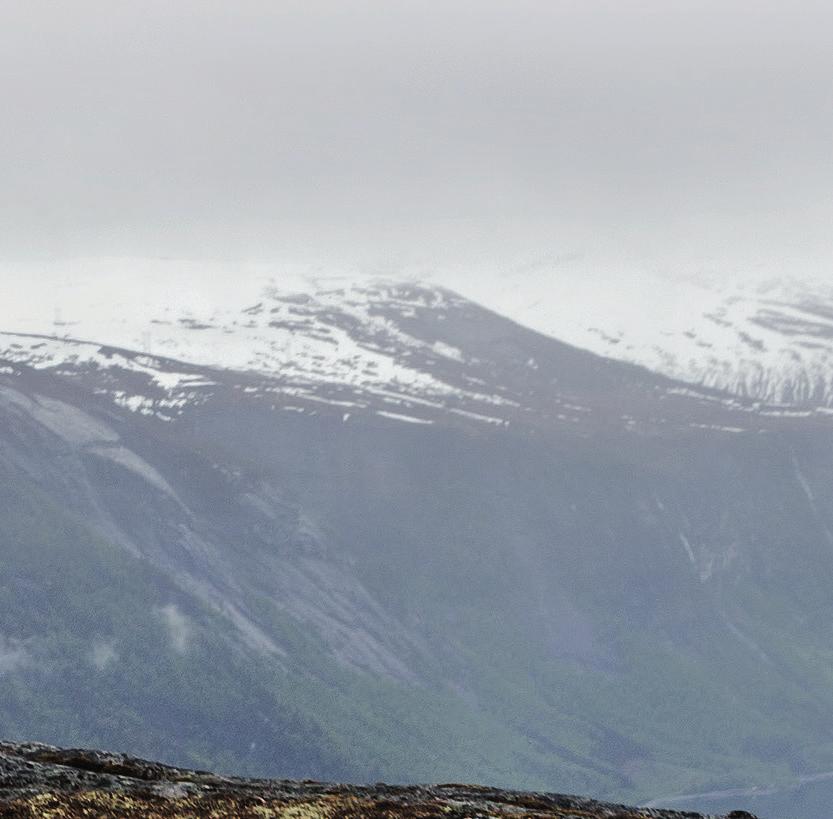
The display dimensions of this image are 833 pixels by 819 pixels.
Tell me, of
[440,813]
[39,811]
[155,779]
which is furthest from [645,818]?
[39,811]

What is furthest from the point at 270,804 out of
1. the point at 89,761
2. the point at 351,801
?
the point at 89,761

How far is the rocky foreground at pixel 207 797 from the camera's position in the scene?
67188 mm

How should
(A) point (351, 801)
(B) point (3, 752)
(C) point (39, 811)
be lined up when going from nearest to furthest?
(C) point (39, 811), (A) point (351, 801), (B) point (3, 752)

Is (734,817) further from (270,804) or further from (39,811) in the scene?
(39,811)

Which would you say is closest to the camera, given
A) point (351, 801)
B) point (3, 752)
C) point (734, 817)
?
point (351, 801)

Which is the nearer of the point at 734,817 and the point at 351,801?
the point at 351,801

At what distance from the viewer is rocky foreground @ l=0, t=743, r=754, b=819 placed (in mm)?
67188

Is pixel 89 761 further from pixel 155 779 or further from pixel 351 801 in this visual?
pixel 351 801

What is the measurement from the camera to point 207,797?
72.8 m

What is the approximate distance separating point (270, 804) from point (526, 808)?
487 inches

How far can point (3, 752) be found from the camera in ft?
269

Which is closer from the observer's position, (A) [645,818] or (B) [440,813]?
(B) [440,813]

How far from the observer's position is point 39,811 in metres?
64.9

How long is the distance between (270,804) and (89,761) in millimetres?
16741
